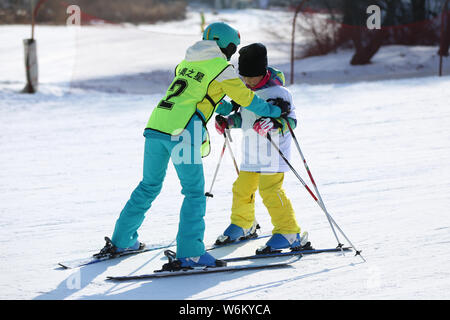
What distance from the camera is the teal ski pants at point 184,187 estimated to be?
365cm

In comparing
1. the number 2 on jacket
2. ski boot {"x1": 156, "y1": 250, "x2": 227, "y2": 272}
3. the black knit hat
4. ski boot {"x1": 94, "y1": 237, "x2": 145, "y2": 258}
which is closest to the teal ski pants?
ski boot {"x1": 156, "y1": 250, "x2": 227, "y2": 272}

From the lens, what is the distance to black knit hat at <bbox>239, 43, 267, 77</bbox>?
395 centimetres

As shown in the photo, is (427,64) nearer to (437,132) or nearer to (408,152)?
(437,132)

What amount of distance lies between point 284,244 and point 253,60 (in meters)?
1.21

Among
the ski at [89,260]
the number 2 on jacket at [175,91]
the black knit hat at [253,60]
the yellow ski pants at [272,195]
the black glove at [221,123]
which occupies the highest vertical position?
the black knit hat at [253,60]

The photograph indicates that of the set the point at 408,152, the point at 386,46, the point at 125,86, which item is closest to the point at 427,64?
the point at 386,46

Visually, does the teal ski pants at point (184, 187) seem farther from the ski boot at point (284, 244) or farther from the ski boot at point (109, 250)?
the ski boot at point (284, 244)

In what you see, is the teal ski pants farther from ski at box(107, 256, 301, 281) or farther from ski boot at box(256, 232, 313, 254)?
ski boot at box(256, 232, 313, 254)

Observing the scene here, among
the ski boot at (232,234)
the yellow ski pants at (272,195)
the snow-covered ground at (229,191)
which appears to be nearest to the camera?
the snow-covered ground at (229,191)

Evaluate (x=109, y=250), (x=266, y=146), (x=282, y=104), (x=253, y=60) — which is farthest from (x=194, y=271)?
(x=253, y=60)

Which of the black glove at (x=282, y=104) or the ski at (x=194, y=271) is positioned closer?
the ski at (x=194, y=271)

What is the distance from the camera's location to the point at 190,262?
3750mm

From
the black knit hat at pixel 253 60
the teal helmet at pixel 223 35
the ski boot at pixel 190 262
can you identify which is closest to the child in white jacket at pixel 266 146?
the black knit hat at pixel 253 60

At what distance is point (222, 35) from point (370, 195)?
2433mm
